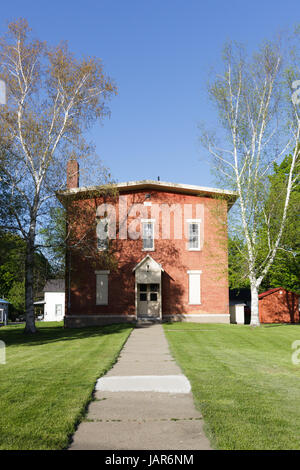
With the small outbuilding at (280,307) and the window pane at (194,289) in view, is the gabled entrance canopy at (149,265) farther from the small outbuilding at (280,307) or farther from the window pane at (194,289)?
the small outbuilding at (280,307)

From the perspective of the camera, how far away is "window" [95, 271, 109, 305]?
26438 mm

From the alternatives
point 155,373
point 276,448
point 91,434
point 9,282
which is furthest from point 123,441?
point 9,282

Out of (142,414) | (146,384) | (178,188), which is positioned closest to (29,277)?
(178,188)

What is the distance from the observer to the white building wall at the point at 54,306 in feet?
182

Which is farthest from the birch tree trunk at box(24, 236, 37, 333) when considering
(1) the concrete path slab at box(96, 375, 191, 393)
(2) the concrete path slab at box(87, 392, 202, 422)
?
(2) the concrete path slab at box(87, 392, 202, 422)

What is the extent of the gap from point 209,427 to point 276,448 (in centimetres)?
96

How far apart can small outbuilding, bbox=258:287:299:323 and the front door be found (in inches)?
425

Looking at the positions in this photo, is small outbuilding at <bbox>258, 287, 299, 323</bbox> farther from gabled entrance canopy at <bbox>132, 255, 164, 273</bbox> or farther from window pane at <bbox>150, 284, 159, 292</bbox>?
gabled entrance canopy at <bbox>132, 255, 164, 273</bbox>

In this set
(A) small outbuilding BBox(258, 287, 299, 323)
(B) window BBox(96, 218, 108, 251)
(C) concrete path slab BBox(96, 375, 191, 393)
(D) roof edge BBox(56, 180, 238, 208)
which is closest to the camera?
(C) concrete path slab BBox(96, 375, 191, 393)

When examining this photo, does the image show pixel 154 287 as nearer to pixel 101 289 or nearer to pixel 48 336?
pixel 101 289

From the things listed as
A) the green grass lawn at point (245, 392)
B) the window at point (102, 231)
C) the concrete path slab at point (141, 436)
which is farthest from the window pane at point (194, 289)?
the concrete path slab at point (141, 436)

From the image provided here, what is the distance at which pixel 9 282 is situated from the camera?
66.8 metres

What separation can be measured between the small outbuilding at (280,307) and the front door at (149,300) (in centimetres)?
1079

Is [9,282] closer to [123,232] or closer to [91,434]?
[123,232]
